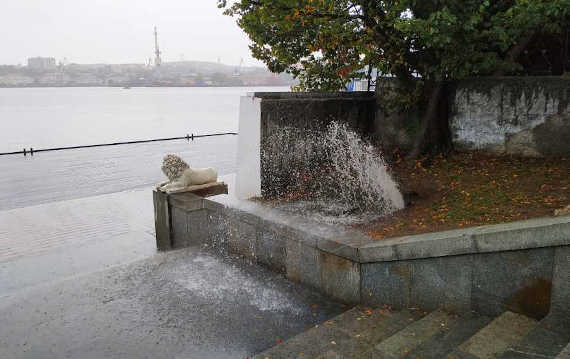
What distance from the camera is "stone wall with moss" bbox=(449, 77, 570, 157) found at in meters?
9.12

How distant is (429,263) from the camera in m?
5.31

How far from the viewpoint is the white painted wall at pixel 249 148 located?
9.06 metres

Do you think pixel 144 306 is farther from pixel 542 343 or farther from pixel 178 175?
pixel 542 343

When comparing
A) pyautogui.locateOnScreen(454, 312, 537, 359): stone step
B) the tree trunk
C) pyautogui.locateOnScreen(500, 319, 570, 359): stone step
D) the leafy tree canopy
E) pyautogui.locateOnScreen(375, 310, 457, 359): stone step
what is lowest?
pyautogui.locateOnScreen(375, 310, 457, 359): stone step

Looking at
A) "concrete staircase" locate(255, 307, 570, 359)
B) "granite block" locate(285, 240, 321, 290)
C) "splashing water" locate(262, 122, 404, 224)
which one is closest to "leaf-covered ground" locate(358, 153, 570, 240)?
"splashing water" locate(262, 122, 404, 224)

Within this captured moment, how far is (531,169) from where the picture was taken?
862cm

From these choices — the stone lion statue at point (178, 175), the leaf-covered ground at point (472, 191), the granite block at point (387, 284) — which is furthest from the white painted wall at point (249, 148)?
the granite block at point (387, 284)

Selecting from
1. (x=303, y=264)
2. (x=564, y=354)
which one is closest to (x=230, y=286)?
(x=303, y=264)

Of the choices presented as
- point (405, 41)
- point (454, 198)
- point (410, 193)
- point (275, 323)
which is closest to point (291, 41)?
point (405, 41)

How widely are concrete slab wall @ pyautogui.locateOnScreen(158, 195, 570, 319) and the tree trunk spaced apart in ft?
15.6

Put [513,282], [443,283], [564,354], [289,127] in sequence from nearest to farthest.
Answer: [564,354] → [513,282] → [443,283] → [289,127]

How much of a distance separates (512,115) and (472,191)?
9.69ft

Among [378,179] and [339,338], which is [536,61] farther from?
[339,338]

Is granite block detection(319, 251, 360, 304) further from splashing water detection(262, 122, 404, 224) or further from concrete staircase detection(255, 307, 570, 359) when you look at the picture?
splashing water detection(262, 122, 404, 224)
